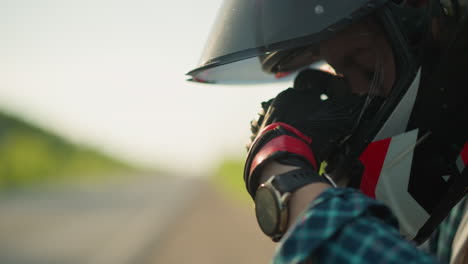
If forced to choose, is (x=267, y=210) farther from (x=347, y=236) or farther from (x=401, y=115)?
(x=401, y=115)

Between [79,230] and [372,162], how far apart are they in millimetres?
5063

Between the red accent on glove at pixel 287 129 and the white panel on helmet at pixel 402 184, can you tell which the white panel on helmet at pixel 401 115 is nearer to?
the white panel on helmet at pixel 402 184

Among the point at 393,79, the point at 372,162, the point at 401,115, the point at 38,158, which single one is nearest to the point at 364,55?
the point at 393,79

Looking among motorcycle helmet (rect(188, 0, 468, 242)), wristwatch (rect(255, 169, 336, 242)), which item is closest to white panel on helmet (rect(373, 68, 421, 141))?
motorcycle helmet (rect(188, 0, 468, 242))

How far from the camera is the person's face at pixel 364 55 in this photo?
1.16m

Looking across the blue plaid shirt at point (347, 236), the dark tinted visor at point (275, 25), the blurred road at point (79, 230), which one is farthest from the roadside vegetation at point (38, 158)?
the blue plaid shirt at point (347, 236)

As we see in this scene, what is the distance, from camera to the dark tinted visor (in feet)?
3.47

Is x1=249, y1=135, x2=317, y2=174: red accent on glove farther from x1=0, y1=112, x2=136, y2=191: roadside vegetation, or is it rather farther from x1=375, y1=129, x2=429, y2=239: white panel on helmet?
x1=0, y1=112, x2=136, y2=191: roadside vegetation

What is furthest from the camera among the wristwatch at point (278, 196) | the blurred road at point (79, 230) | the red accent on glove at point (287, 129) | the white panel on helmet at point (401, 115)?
the blurred road at point (79, 230)

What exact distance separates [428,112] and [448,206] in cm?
25

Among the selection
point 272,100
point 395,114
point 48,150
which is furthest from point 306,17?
point 48,150

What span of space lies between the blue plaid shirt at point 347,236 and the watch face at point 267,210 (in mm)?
129

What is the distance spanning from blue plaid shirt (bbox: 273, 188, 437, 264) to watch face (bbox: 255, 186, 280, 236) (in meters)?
0.13

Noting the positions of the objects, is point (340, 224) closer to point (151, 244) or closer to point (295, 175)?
point (295, 175)
